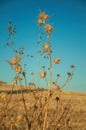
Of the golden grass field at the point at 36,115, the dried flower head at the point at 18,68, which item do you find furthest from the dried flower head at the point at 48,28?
the golden grass field at the point at 36,115

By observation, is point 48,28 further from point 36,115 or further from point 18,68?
point 36,115

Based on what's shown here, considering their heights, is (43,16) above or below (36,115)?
above

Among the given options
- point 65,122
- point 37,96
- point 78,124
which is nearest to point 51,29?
point 37,96

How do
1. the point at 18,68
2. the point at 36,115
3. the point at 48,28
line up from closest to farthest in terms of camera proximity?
the point at 48,28 < the point at 18,68 < the point at 36,115

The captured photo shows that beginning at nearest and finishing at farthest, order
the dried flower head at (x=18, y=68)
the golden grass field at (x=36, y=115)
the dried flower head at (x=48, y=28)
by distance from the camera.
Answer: the dried flower head at (x=48, y=28)
the dried flower head at (x=18, y=68)
the golden grass field at (x=36, y=115)

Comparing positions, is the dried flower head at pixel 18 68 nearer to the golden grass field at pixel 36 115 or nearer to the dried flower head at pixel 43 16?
the golden grass field at pixel 36 115

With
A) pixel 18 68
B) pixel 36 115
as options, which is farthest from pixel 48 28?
pixel 36 115

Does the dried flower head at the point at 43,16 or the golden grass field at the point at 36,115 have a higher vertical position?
the dried flower head at the point at 43,16

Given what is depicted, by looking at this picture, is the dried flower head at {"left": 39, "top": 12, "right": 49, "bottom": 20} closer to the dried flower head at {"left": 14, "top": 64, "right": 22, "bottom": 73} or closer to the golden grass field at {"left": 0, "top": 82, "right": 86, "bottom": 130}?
the dried flower head at {"left": 14, "top": 64, "right": 22, "bottom": 73}

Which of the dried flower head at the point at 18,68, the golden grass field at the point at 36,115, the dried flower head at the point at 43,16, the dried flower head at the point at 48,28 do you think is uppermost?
the dried flower head at the point at 43,16

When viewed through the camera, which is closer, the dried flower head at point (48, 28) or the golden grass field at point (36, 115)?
the dried flower head at point (48, 28)

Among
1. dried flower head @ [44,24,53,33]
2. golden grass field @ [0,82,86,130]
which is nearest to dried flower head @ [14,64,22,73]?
golden grass field @ [0,82,86,130]

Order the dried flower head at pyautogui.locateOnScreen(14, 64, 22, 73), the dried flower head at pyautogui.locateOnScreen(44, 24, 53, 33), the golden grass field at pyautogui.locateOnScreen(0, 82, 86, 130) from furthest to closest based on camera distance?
1. the golden grass field at pyautogui.locateOnScreen(0, 82, 86, 130)
2. the dried flower head at pyautogui.locateOnScreen(14, 64, 22, 73)
3. the dried flower head at pyautogui.locateOnScreen(44, 24, 53, 33)

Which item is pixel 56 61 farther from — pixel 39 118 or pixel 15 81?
pixel 39 118
